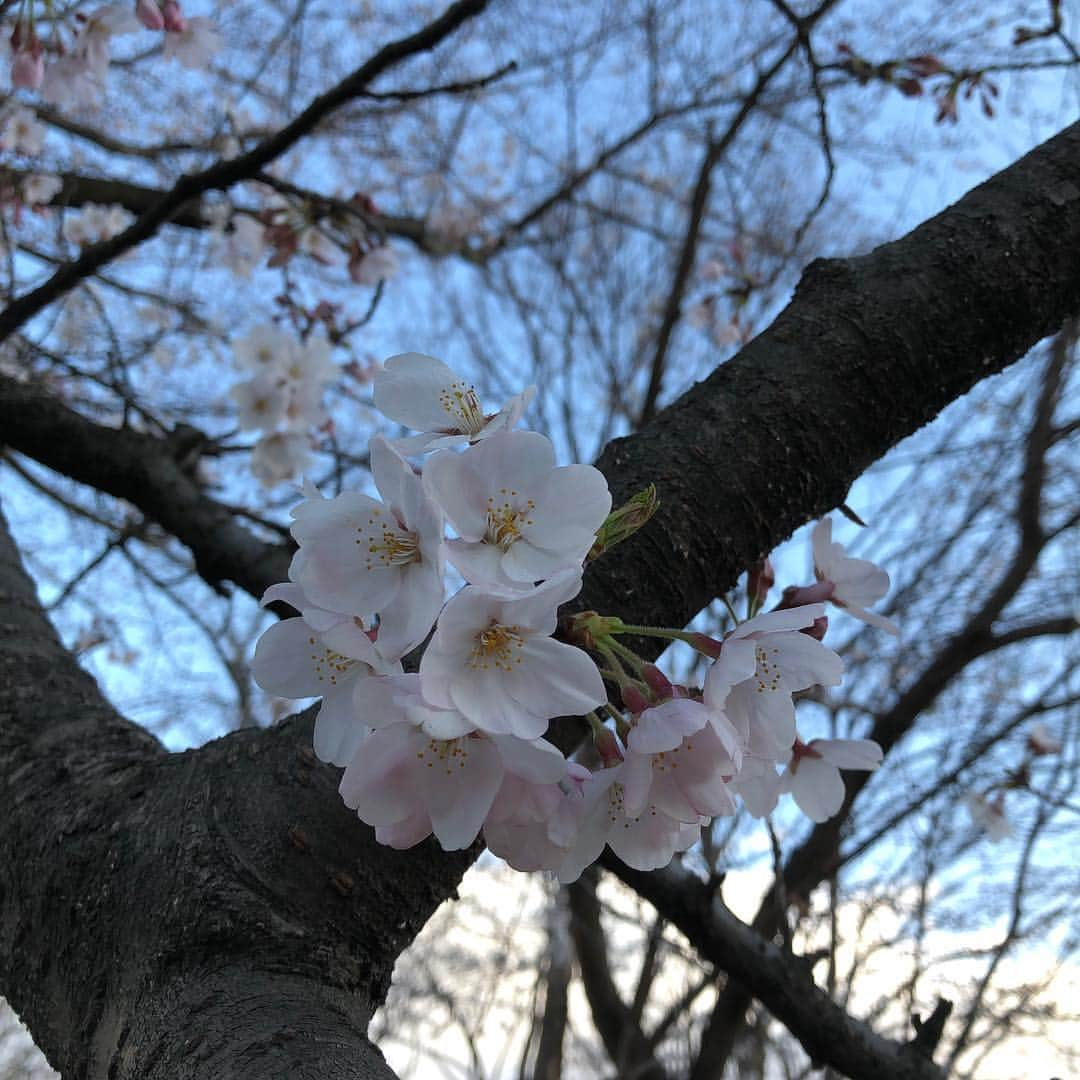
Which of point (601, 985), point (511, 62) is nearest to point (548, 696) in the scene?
point (511, 62)

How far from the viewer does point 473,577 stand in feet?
2.09

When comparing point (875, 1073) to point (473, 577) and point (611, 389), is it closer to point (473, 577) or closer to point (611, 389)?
point (473, 577)

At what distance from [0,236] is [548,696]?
2771mm

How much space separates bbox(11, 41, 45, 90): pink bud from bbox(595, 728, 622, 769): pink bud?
240 centimetres

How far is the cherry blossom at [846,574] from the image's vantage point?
1047 millimetres

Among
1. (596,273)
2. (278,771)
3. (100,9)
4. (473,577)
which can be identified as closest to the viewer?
(473,577)

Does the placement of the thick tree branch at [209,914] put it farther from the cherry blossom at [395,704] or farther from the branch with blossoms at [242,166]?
the branch with blossoms at [242,166]

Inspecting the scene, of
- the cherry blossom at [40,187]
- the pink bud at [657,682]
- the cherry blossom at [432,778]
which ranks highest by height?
the cherry blossom at [40,187]

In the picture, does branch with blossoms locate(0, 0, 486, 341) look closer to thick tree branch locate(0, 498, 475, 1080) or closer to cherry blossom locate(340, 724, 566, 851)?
thick tree branch locate(0, 498, 475, 1080)

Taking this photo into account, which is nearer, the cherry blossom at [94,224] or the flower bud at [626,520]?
the flower bud at [626,520]

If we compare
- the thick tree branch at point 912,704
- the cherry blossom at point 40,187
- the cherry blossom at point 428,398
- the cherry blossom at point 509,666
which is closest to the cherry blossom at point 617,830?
the cherry blossom at point 509,666

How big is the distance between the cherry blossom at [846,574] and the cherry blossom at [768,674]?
0.89 feet

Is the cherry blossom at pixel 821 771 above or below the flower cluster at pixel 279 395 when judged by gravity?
below

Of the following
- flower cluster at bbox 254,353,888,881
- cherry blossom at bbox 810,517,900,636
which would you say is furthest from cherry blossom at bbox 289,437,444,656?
cherry blossom at bbox 810,517,900,636
